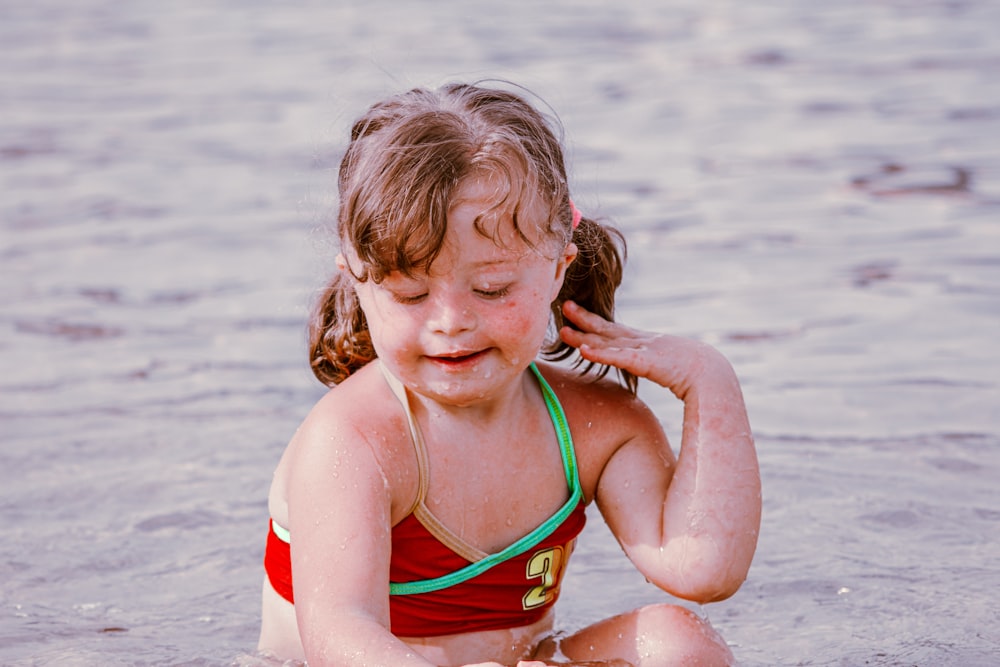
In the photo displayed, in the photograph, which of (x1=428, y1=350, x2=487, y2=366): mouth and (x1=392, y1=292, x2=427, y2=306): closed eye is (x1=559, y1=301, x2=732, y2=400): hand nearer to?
(x1=428, y1=350, x2=487, y2=366): mouth

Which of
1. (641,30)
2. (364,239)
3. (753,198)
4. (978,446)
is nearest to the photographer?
(364,239)

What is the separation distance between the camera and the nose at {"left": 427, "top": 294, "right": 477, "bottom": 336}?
2.79 m

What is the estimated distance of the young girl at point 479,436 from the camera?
2799 mm

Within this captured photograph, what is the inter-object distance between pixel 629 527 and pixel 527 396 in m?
0.34

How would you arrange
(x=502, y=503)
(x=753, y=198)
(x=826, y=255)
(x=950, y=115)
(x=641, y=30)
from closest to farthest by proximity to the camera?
(x=502, y=503)
(x=826, y=255)
(x=753, y=198)
(x=950, y=115)
(x=641, y=30)

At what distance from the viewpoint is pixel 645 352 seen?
3.21 m

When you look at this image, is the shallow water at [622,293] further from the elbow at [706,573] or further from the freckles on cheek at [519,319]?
the freckles on cheek at [519,319]

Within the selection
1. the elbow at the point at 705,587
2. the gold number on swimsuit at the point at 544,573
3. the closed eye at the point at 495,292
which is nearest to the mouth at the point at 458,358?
the closed eye at the point at 495,292

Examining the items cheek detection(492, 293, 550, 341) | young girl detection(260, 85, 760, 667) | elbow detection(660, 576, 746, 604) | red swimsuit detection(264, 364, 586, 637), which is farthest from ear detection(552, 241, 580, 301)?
elbow detection(660, 576, 746, 604)

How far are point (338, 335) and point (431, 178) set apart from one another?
0.58 metres

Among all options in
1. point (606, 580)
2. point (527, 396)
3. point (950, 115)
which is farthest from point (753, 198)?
point (527, 396)

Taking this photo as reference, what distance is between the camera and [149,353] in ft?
19.0

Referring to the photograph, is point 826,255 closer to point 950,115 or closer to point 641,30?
point 950,115

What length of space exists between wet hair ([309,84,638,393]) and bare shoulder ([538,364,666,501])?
283 mm
